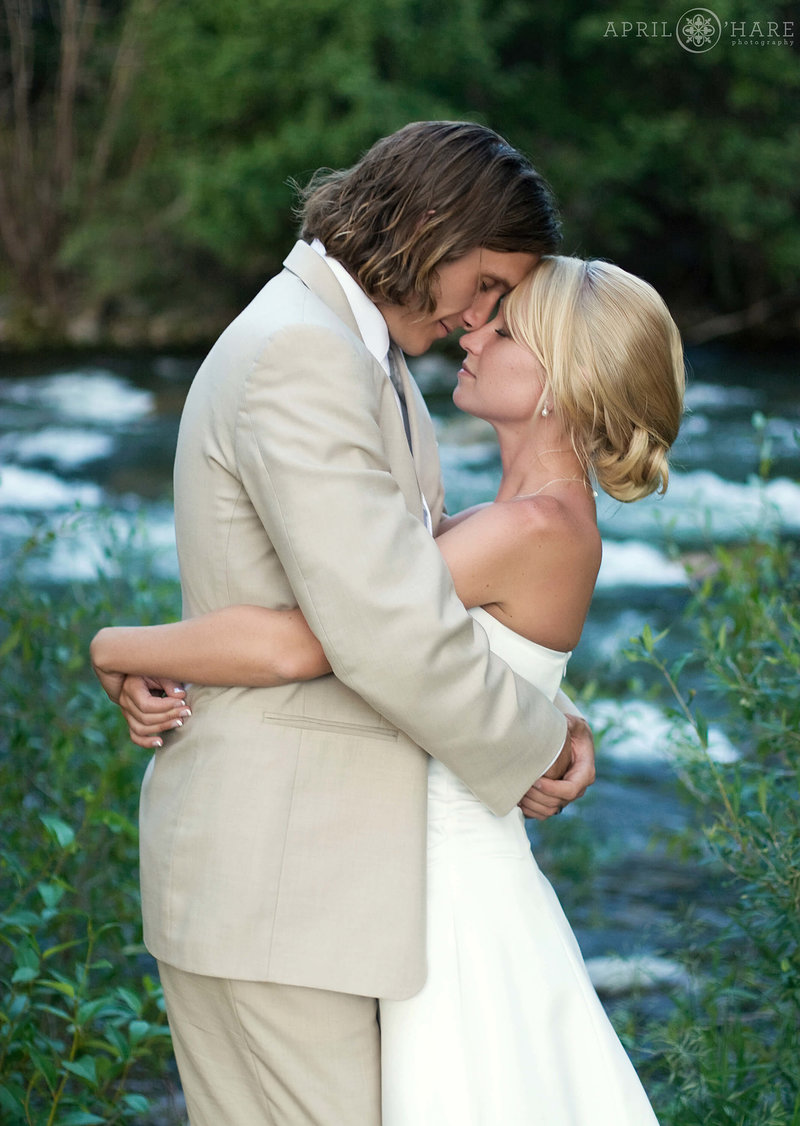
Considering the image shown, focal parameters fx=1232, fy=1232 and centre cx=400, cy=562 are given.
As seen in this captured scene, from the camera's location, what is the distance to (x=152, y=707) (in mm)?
1776

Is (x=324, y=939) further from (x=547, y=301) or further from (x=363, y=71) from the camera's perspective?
(x=363, y=71)

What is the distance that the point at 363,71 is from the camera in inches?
622

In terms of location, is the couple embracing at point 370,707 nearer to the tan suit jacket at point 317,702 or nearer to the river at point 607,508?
the tan suit jacket at point 317,702

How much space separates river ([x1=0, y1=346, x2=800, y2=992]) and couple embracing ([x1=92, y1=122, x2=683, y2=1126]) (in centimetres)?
55

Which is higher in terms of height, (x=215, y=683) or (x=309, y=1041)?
(x=215, y=683)

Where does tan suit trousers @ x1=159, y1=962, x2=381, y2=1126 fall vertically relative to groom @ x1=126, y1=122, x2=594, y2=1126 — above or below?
below

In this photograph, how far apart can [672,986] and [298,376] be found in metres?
2.85

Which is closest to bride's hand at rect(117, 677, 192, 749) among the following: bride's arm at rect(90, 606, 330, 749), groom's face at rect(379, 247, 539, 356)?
bride's arm at rect(90, 606, 330, 749)

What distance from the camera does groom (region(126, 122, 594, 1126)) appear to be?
1566 mm

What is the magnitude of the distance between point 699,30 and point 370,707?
15646 millimetres

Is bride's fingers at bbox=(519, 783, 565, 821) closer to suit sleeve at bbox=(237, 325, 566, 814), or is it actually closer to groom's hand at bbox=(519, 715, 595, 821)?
groom's hand at bbox=(519, 715, 595, 821)

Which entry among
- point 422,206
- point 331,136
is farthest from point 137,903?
point 331,136

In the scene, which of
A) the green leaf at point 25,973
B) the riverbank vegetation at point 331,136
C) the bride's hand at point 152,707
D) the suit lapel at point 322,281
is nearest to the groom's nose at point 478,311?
the suit lapel at point 322,281

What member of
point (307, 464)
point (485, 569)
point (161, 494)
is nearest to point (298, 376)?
point (307, 464)
